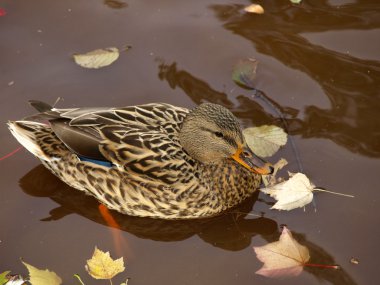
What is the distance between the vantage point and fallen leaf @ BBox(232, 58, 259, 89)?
17.1 feet

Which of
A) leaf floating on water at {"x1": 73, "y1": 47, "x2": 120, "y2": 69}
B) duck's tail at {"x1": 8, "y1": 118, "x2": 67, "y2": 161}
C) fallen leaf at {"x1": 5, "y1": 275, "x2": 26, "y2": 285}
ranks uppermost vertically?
leaf floating on water at {"x1": 73, "y1": 47, "x2": 120, "y2": 69}

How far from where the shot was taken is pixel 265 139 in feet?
15.5

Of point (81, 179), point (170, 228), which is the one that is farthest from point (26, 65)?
point (170, 228)

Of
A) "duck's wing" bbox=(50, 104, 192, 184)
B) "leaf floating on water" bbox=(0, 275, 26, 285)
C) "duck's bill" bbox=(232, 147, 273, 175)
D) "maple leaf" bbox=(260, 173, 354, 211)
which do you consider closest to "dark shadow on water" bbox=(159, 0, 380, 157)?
"maple leaf" bbox=(260, 173, 354, 211)

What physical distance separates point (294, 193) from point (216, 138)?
72cm

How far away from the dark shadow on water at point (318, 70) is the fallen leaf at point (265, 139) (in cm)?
15

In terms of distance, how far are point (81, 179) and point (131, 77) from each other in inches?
50.4

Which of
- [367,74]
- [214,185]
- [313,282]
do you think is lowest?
[313,282]

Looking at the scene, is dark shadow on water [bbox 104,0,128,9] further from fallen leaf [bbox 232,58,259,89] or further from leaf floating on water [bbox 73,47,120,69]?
fallen leaf [bbox 232,58,259,89]

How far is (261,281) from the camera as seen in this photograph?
406 centimetres

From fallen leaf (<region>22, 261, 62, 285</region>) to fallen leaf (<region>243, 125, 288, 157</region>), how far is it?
1.78 m

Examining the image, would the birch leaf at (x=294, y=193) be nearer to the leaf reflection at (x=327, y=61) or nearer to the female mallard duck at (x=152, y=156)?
the female mallard duck at (x=152, y=156)

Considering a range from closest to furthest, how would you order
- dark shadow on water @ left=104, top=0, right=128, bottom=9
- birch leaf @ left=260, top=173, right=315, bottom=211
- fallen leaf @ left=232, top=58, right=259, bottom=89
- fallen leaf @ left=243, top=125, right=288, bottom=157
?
birch leaf @ left=260, top=173, right=315, bottom=211 < fallen leaf @ left=243, top=125, right=288, bottom=157 < fallen leaf @ left=232, top=58, right=259, bottom=89 < dark shadow on water @ left=104, top=0, right=128, bottom=9

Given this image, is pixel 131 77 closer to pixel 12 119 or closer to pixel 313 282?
pixel 12 119
